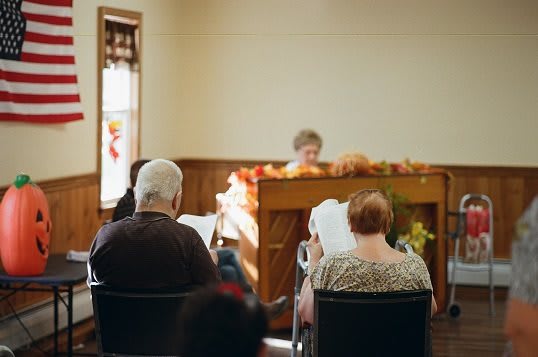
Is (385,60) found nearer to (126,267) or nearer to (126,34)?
(126,34)

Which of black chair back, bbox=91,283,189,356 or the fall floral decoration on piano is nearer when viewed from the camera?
black chair back, bbox=91,283,189,356

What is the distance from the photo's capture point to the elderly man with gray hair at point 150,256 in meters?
3.69

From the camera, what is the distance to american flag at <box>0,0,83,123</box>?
19.2ft

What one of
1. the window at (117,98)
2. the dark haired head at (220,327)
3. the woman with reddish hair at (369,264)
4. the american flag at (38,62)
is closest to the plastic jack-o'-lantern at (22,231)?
the american flag at (38,62)

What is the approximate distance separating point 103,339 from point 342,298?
904 mm

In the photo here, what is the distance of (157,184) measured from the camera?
→ 3844 millimetres

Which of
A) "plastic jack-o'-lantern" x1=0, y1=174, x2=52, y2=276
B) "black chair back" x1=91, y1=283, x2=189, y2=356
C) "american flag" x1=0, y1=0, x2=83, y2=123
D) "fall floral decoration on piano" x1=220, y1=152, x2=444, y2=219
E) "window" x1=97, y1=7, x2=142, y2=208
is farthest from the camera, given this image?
"window" x1=97, y1=7, x2=142, y2=208

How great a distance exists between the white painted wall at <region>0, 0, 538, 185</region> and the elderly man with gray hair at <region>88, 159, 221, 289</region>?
15.1 feet

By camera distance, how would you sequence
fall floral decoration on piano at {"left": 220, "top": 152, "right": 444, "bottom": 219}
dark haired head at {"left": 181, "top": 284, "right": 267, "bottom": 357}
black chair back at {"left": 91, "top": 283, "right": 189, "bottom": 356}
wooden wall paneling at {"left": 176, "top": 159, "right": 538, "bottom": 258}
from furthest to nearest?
wooden wall paneling at {"left": 176, "top": 159, "right": 538, "bottom": 258}, fall floral decoration on piano at {"left": 220, "top": 152, "right": 444, "bottom": 219}, black chair back at {"left": 91, "top": 283, "right": 189, "bottom": 356}, dark haired head at {"left": 181, "top": 284, "right": 267, "bottom": 357}

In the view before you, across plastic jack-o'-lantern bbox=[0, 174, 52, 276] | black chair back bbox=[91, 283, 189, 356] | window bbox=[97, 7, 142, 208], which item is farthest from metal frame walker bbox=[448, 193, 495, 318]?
black chair back bbox=[91, 283, 189, 356]

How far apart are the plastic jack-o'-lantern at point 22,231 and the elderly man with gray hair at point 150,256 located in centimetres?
145

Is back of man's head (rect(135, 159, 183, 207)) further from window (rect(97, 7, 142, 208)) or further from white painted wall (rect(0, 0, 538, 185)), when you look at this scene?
white painted wall (rect(0, 0, 538, 185))

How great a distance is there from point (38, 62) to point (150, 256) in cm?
299

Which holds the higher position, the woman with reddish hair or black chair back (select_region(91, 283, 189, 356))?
the woman with reddish hair
